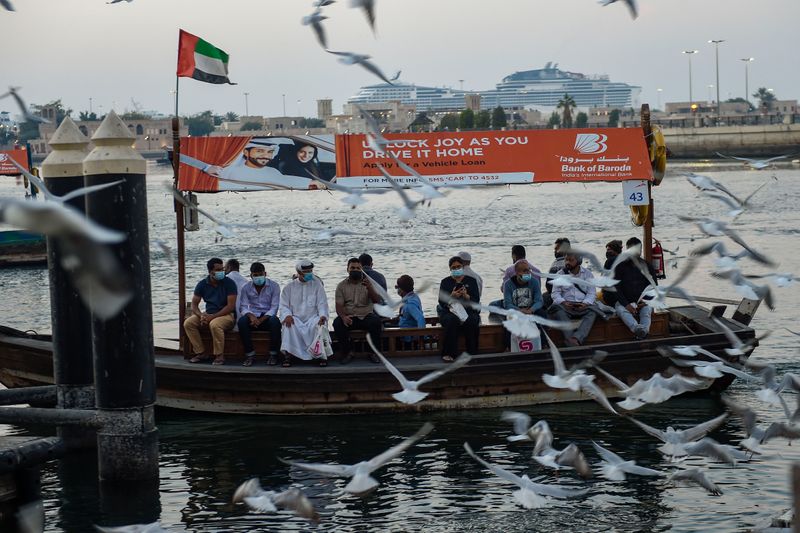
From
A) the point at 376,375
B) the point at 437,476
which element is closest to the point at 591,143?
the point at 376,375

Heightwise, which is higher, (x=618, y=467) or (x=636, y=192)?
(x=636, y=192)

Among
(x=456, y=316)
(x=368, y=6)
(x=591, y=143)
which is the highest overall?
(x=368, y=6)

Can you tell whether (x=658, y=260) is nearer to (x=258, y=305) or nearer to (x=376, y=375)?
(x=376, y=375)

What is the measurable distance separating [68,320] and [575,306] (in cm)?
620

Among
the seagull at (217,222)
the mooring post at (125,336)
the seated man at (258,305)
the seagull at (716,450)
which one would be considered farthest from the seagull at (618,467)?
the seated man at (258,305)

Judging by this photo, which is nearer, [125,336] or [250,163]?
[125,336]

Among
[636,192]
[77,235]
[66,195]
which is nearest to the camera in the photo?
[77,235]

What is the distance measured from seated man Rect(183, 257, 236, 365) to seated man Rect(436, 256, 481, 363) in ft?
8.56

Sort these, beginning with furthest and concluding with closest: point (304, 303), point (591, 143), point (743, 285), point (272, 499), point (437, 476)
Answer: point (591, 143), point (304, 303), point (437, 476), point (743, 285), point (272, 499)

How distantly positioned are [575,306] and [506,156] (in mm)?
2297

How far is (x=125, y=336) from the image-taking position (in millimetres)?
11609

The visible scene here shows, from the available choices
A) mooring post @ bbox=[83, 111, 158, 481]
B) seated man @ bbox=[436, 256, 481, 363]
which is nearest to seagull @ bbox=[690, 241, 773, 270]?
seated man @ bbox=[436, 256, 481, 363]

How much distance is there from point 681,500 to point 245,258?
3090 centimetres

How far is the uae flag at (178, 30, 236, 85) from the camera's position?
16.6 metres
